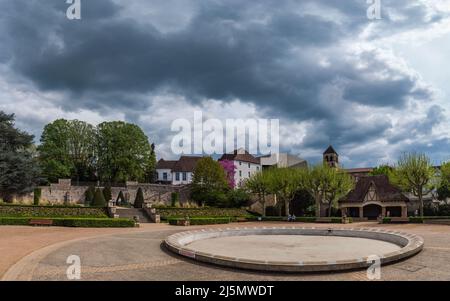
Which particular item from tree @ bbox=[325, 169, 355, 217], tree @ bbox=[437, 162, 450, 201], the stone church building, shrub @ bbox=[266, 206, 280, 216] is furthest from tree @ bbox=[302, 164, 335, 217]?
tree @ bbox=[437, 162, 450, 201]

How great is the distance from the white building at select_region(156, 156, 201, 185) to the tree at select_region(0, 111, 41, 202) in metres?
36.3

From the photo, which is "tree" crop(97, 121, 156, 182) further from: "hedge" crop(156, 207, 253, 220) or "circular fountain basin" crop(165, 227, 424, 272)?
"circular fountain basin" crop(165, 227, 424, 272)

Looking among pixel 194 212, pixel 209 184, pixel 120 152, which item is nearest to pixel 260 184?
pixel 209 184

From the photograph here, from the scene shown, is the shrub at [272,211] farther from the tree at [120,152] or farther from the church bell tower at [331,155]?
the church bell tower at [331,155]

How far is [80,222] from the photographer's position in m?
32.1

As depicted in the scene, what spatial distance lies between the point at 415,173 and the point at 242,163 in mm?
44414

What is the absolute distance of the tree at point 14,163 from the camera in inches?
1799

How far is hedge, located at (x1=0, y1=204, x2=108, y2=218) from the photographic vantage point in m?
36.2

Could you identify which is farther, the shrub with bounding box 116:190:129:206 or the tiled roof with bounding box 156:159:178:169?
the tiled roof with bounding box 156:159:178:169

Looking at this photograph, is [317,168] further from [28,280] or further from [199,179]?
[28,280]

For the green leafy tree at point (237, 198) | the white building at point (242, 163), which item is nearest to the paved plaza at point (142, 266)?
the green leafy tree at point (237, 198)

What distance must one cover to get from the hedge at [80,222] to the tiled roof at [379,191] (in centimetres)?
3379
